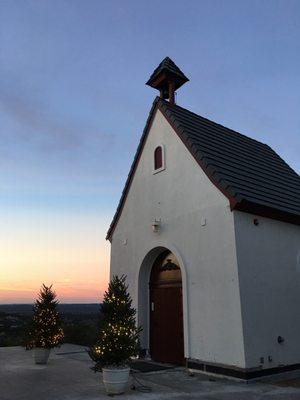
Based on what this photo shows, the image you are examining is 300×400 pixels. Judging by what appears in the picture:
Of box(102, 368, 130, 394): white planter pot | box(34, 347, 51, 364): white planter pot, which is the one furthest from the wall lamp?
box(102, 368, 130, 394): white planter pot

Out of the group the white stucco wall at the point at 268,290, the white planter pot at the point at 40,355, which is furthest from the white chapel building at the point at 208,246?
the white planter pot at the point at 40,355

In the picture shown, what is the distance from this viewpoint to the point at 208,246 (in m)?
10.3

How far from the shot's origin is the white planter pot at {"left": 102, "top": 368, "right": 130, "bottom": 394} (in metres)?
7.69

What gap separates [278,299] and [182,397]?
406 cm

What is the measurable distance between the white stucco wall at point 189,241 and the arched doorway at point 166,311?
1.19ft

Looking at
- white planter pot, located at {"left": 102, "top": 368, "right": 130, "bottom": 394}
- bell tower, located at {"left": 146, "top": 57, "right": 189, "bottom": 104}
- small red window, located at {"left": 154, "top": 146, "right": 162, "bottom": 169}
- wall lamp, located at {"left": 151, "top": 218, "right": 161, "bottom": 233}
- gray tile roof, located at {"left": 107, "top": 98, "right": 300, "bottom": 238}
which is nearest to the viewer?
white planter pot, located at {"left": 102, "top": 368, "right": 130, "bottom": 394}

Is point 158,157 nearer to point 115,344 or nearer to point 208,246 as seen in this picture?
point 208,246

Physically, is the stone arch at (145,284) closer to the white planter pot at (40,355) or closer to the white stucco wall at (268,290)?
the white stucco wall at (268,290)

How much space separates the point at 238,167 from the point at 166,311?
16.3 ft

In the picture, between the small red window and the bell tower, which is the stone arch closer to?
the small red window

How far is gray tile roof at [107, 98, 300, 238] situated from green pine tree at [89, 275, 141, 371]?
3669 mm

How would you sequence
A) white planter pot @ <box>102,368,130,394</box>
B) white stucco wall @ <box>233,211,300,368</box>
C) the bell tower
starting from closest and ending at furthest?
white planter pot @ <box>102,368,130,394</box> < white stucco wall @ <box>233,211,300,368</box> < the bell tower

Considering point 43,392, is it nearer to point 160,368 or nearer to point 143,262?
point 160,368

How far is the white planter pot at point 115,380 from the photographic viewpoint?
25.2 feet
